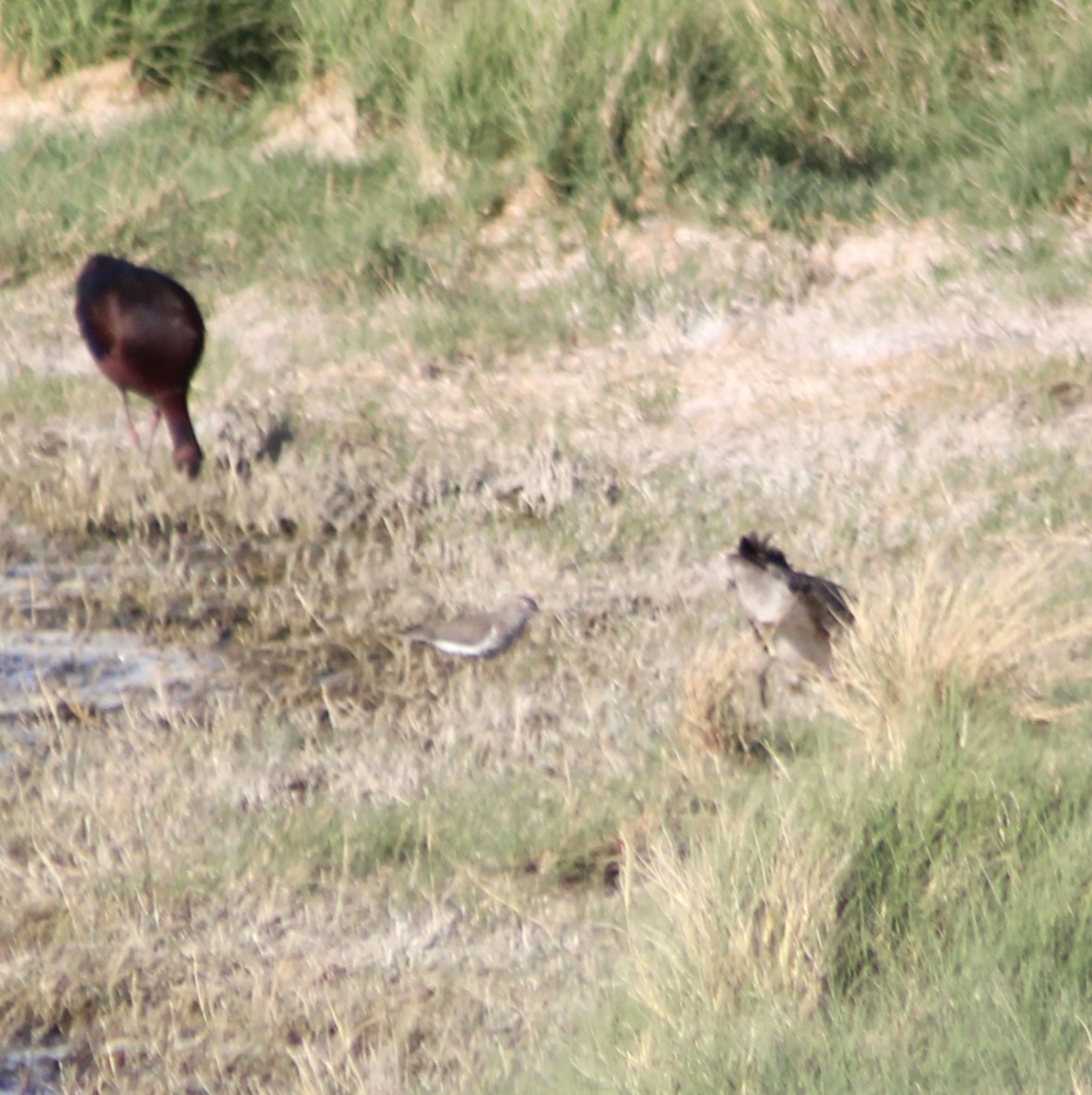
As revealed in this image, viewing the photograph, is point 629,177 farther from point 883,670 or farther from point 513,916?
point 513,916

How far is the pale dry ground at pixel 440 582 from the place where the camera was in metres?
4.34

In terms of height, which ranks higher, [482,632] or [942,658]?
[942,658]

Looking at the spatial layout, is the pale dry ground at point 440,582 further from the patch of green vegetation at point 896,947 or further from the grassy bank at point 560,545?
the patch of green vegetation at point 896,947

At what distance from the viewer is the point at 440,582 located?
22.0ft

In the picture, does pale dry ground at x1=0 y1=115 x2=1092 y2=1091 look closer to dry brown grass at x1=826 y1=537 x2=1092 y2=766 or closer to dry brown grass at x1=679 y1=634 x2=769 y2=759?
dry brown grass at x1=679 y1=634 x2=769 y2=759

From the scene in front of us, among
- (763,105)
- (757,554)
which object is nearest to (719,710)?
(757,554)

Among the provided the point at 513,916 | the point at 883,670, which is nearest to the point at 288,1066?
the point at 513,916

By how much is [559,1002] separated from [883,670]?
134cm

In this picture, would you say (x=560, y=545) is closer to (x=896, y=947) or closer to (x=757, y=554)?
(x=757, y=554)

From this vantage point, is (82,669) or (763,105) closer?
(82,669)

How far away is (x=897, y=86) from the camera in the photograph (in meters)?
9.19

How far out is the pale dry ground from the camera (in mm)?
4340

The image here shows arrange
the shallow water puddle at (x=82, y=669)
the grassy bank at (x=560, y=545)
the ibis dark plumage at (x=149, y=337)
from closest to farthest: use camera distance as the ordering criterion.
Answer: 1. the grassy bank at (x=560, y=545)
2. the shallow water puddle at (x=82, y=669)
3. the ibis dark plumage at (x=149, y=337)

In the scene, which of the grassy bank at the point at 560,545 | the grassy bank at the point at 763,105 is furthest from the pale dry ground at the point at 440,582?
the grassy bank at the point at 763,105
